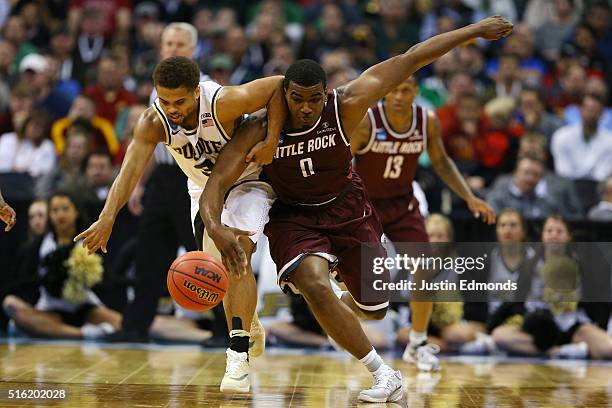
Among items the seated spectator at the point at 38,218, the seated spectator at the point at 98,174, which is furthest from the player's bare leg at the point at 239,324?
the seated spectator at the point at 98,174

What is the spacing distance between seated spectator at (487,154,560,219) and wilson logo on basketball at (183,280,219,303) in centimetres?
459

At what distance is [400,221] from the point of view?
24.7 feet

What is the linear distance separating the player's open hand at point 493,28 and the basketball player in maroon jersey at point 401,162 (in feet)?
4.85

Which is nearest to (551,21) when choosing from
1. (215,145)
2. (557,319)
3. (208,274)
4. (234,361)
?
(557,319)

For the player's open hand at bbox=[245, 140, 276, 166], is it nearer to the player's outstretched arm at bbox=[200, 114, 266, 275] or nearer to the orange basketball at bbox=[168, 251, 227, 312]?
the player's outstretched arm at bbox=[200, 114, 266, 275]

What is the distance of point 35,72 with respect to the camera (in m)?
12.0

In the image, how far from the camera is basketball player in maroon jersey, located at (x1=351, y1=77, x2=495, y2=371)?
746 cm

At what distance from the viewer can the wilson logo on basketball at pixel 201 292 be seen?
18.1ft

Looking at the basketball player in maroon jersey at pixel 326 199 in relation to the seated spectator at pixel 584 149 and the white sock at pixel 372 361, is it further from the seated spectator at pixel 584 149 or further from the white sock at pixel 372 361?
the seated spectator at pixel 584 149

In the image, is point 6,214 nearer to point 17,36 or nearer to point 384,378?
point 384,378

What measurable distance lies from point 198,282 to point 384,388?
119 cm

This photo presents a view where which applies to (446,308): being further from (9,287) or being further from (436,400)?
(9,287)

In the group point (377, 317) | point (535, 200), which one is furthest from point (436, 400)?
point (535, 200)

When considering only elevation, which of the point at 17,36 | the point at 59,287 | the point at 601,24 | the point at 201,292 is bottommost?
the point at 59,287
